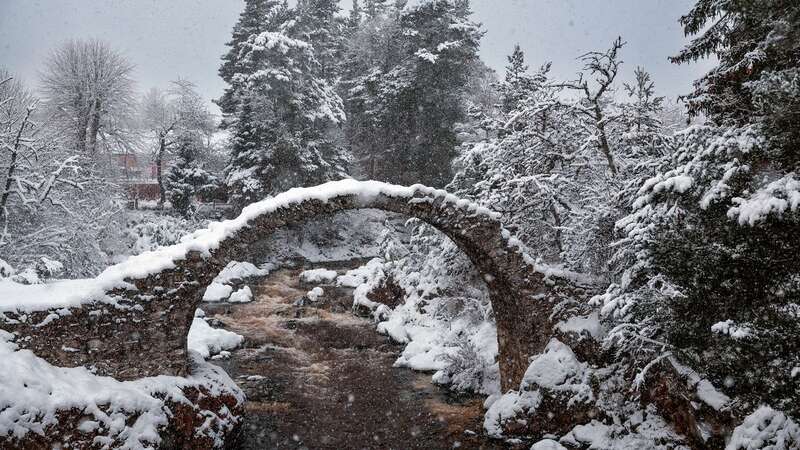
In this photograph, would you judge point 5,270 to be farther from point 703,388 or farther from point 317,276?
point 703,388

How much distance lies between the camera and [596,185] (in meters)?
10.1

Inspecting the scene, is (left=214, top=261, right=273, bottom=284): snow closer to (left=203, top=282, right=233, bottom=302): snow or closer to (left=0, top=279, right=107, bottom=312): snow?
(left=203, top=282, right=233, bottom=302): snow

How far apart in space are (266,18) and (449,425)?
25.2m

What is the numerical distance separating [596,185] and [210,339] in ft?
30.4

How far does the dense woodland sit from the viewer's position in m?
5.66

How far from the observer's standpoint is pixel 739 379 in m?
6.09

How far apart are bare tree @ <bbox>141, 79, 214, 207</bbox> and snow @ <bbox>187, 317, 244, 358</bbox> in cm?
2008

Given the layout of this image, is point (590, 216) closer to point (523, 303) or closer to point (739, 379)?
point (523, 303)

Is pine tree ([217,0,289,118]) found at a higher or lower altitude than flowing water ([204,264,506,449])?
higher

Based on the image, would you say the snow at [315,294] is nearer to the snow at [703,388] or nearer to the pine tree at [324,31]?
the snow at [703,388]

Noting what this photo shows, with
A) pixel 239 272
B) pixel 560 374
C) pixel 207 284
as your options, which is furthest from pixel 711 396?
pixel 239 272

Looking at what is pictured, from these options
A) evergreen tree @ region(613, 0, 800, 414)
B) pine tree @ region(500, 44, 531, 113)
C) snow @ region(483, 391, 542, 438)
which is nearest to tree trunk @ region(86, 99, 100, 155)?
pine tree @ region(500, 44, 531, 113)

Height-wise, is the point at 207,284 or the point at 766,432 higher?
the point at 207,284

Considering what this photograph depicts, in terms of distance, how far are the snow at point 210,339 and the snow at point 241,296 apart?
4191 mm
